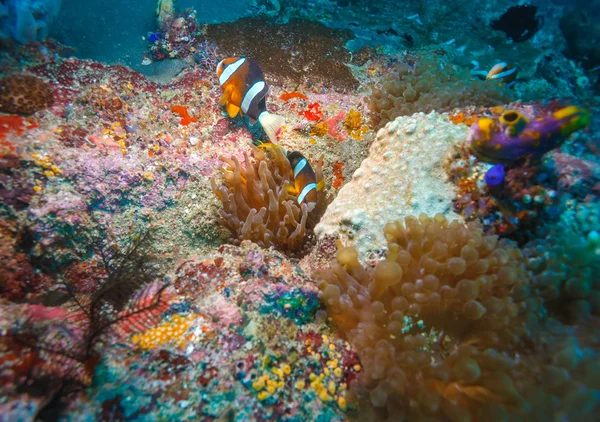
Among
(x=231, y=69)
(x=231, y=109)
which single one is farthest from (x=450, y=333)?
(x=231, y=69)

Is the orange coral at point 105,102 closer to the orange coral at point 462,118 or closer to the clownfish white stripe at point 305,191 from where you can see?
the clownfish white stripe at point 305,191

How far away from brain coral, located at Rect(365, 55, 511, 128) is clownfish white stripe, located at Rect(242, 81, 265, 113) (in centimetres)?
149

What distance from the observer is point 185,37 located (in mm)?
5121

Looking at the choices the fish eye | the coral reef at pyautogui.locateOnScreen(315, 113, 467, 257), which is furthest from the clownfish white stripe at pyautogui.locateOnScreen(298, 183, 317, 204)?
the fish eye

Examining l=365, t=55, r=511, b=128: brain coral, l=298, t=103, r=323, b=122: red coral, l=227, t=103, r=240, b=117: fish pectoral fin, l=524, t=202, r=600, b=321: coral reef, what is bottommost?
l=524, t=202, r=600, b=321: coral reef

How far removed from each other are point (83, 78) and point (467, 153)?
14.6 ft

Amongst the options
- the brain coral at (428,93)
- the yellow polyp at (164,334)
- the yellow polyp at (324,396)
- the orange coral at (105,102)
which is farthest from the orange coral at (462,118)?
the orange coral at (105,102)

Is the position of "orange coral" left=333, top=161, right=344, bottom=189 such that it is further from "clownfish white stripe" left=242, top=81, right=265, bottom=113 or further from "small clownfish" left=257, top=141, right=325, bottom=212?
"clownfish white stripe" left=242, top=81, right=265, bottom=113

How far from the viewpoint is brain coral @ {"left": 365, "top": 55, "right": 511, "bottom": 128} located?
3219mm

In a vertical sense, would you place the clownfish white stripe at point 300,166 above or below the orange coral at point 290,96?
below

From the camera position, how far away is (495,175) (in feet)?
7.11

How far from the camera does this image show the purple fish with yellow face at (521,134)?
6.40 feet

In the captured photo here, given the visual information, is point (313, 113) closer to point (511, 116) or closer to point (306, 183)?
point (306, 183)

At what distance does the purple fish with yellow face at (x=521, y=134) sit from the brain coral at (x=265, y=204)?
165cm
